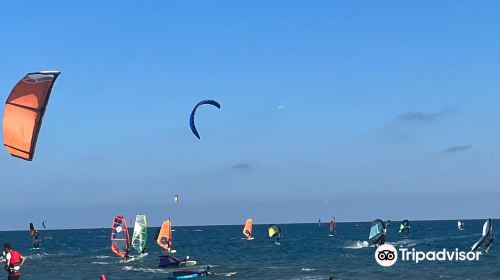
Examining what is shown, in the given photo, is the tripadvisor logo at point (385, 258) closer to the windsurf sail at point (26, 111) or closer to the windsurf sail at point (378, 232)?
the windsurf sail at point (378, 232)

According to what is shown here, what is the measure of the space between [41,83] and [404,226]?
104 m

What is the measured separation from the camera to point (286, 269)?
6022 centimetres

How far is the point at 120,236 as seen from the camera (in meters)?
54.5

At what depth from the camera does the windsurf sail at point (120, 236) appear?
169 feet

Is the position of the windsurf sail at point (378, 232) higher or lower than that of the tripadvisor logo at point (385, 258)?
higher

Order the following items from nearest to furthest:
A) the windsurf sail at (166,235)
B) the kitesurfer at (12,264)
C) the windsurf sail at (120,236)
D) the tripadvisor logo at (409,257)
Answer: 1. the kitesurfer at (12,264)
2. the windsurf sail at (120,236)
3. the tripadvisor logo at (409,257)
4. the windsurf sail at (166,235)

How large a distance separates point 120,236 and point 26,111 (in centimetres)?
3531

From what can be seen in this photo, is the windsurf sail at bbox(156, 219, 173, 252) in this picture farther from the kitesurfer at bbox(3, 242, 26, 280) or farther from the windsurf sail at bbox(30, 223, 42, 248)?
the kitesurfer at bbox(3, 242, 26, 280)

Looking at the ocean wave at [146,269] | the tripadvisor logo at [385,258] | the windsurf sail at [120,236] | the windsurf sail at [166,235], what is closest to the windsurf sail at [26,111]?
the windsurf sail at [120,236]

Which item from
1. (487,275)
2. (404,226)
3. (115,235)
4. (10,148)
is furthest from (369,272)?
(404,226)

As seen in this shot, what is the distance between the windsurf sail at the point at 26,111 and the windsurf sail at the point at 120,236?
103 feet

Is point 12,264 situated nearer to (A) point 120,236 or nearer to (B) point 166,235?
(A) point 120,236

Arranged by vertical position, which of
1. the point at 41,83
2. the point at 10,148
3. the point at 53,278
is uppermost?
the point at 41,83

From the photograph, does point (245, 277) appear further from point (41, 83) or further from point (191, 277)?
point (41, 83)
